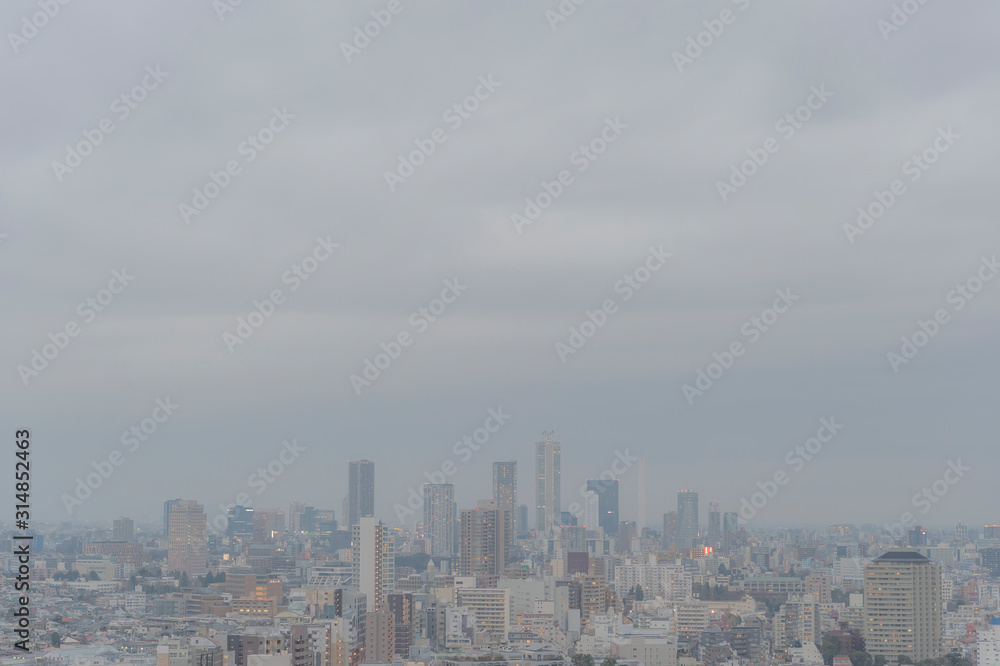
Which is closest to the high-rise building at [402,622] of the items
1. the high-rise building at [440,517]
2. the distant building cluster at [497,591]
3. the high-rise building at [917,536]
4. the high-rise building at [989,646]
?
the distant building cluster at [497,591]

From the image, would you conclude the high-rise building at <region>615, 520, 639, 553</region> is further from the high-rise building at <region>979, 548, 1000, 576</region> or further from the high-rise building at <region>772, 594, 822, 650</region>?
the high-rise building at <region>772, 594, 822, 650</region>

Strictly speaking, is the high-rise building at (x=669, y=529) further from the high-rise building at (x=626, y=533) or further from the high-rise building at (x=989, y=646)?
the high-rise building at (x=989, y=646)

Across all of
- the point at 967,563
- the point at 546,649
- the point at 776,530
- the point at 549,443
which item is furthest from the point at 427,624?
the point at 549,443

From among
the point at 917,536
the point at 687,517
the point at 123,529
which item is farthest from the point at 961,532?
the point at 123,529

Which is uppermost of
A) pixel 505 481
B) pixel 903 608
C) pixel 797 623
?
pixel 505 481

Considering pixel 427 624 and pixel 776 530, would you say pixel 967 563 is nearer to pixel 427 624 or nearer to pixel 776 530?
pixel 776 530

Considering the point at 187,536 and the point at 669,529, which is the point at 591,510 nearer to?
the point at 669,529
